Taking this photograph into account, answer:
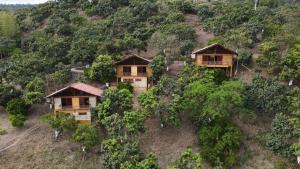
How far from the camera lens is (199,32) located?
5984 centimetres

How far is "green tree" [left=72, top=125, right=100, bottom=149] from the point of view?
32.6m

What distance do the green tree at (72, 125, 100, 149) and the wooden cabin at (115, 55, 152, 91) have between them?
1186cm

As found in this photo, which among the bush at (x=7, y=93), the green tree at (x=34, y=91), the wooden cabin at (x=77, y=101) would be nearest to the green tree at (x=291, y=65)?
the wooden cabin at (x=77, y=101)

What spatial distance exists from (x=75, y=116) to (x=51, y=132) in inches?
116

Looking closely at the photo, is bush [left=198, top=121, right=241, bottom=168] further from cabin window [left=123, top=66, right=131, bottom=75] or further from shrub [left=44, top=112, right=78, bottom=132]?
cabin window [left=123, top=66, right=131, bottom=75]

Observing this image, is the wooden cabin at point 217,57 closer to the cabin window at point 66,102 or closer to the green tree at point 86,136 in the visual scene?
the cabin window at point 66,102

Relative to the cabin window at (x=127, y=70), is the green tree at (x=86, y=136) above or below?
below

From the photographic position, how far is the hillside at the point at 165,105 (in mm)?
32375

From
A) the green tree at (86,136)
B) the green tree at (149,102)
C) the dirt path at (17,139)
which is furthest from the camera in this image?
the dirt path at (17,139)

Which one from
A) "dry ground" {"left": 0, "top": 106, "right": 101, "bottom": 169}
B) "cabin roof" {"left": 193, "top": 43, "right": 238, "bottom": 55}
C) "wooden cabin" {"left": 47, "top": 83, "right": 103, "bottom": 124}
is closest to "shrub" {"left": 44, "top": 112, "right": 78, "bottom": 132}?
"dry ground" {"left": 0, "top": 106, "right": 101, "bottom": 169}

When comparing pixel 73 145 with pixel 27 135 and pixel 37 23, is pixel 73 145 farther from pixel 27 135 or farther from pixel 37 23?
pixel 37 23

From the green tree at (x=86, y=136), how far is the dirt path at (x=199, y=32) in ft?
83.9

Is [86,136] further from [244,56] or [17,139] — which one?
[244,56]

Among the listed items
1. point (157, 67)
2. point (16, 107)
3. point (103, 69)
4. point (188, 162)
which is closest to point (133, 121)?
point (188, 162)
